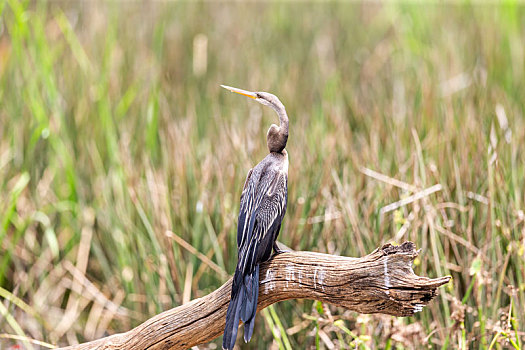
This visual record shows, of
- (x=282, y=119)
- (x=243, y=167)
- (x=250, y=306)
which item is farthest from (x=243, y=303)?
(x=243, y=167)

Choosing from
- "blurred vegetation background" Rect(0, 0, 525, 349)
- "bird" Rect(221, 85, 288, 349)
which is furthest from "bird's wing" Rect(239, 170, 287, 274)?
"blurred vegetation background" Rect(0, 0, 525, 349)

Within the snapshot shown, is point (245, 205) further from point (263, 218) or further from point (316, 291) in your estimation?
point (316, 291)

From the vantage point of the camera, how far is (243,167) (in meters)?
2.31

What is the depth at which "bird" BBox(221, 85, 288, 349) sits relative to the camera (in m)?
1.25

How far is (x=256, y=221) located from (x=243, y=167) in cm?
102

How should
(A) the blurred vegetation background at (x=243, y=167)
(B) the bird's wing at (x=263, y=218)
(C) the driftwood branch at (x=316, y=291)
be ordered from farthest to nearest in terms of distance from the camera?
(A) the blurred vegetation background at (x=243, y=167) → (B) the bird's wing at (x=263, y=218) → (C) the driftwood branch at (x=316, y=291)

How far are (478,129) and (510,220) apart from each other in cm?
51

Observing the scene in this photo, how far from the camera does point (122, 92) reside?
367 cm

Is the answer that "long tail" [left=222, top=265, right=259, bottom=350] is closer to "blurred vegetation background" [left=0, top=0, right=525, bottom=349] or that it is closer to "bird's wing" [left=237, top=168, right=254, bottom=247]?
"bird's wing" [left=237, top=168, right=254, bottom=247]

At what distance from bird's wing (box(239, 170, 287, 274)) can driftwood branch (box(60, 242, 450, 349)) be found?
0.07 m

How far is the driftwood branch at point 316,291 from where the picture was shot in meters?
1.17

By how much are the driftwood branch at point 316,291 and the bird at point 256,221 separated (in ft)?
0.24

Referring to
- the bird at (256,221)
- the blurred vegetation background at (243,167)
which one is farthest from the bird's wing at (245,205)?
the blurred vegetation background at (243,167)

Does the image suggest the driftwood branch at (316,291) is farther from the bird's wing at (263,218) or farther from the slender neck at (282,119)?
the slender neck at (282,119)
